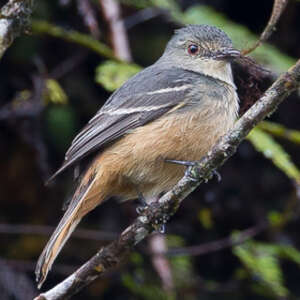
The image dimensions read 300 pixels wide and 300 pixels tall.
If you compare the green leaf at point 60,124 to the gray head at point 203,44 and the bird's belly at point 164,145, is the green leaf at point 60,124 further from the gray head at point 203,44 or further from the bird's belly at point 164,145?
the bird's belly at point 164,145

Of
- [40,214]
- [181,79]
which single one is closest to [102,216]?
[40,214]

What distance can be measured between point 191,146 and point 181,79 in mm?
661

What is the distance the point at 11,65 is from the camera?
6.20 meters

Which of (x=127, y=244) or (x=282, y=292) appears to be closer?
(x=127, y=244)

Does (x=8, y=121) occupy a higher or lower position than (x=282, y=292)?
higher

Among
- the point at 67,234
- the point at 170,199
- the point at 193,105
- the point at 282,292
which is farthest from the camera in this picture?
the point at 282,292

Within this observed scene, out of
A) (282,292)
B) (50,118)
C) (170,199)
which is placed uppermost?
(170,199)

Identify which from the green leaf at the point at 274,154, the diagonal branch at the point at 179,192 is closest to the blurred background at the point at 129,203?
the green leaf at the point at 274,154

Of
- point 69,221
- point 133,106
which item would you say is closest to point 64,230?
point 69,221

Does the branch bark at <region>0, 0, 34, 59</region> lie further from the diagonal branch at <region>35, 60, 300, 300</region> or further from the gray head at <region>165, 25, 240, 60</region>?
the gray head at <region>165, 25, 240, 60</region>

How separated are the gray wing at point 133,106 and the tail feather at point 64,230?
0.76 ft

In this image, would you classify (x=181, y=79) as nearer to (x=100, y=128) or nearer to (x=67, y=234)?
(x=100, y=128)

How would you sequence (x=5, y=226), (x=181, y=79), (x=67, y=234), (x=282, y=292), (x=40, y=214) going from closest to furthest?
(x=67, y=234)
(x=181, y=79)
(x=282, y=292)
(x=5, y=226)
(x=40, y=214)

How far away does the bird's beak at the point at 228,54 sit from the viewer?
461cm
